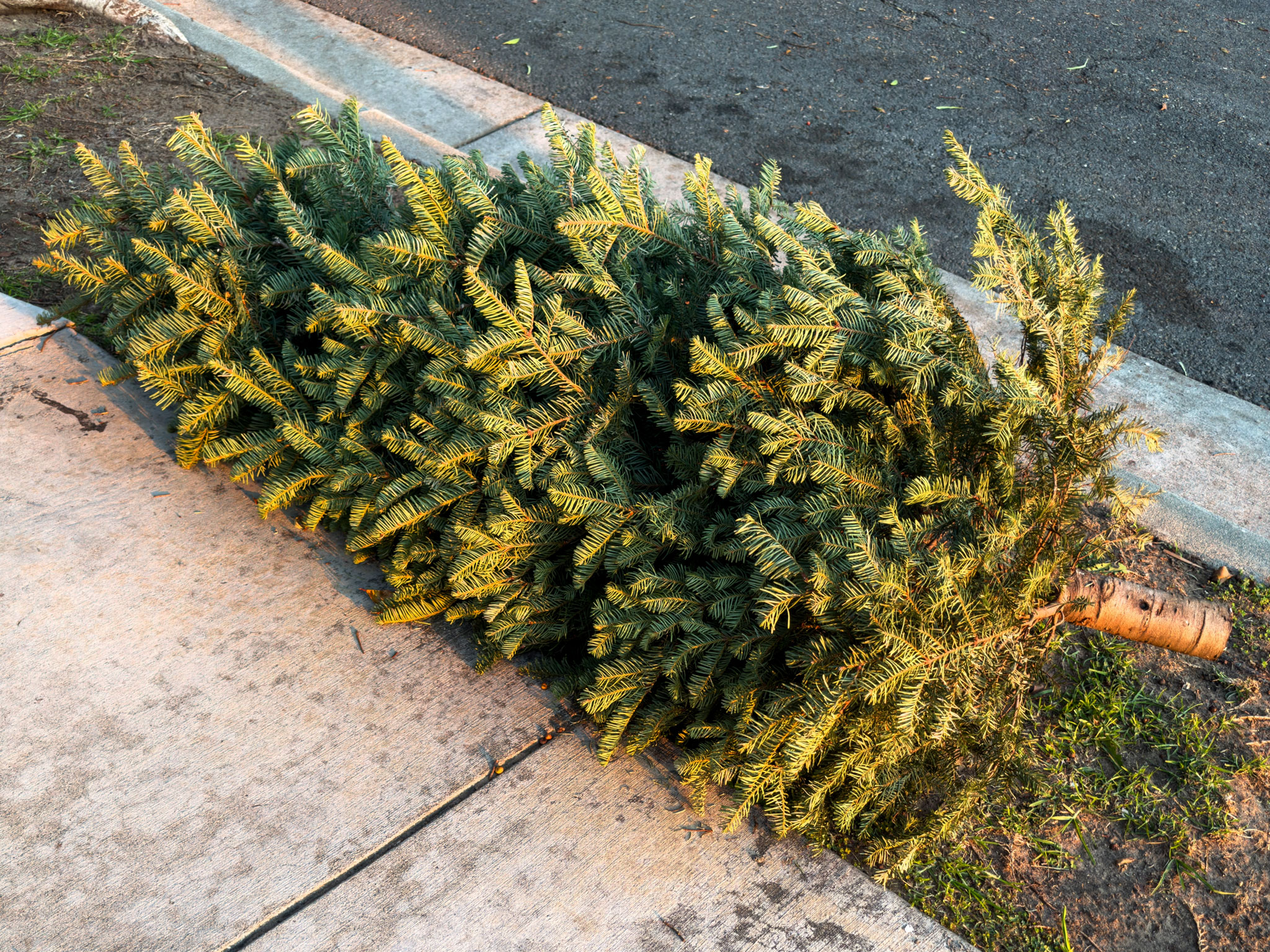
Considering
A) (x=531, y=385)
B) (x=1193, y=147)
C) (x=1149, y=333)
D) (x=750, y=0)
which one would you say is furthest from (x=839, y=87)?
(x=531, y=385)

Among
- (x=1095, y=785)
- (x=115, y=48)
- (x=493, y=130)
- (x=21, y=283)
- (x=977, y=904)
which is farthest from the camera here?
(x=115, y=48)

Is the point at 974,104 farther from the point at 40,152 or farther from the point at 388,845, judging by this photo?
the point at 388,845

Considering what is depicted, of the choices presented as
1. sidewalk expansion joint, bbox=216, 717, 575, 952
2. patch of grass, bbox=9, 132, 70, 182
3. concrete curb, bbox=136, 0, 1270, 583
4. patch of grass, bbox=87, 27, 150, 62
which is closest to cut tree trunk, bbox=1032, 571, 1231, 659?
concrete curb, bbox=136, 0, 1270, 583

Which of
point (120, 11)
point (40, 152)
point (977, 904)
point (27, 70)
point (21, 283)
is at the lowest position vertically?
point (977, 904)

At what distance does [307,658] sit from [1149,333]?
369 cm

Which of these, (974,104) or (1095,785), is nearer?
(1095,785)

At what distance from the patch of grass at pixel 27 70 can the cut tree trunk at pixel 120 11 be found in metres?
0.61

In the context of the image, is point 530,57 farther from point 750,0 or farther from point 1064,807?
point 1064,807

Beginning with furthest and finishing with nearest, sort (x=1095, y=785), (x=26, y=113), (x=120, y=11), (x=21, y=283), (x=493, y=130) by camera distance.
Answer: (x=120, y=11)
(x=493, y=130)
(x=26, y=113)
(x=21, y=283)
(x=1095, y=785)

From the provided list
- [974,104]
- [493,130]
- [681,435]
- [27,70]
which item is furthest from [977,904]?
[27,70]

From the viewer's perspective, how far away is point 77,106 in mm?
5195

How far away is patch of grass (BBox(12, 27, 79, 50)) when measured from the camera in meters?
5.73

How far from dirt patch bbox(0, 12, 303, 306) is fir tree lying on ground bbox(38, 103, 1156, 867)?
1.60 m

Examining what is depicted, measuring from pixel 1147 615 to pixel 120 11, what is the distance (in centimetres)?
633
